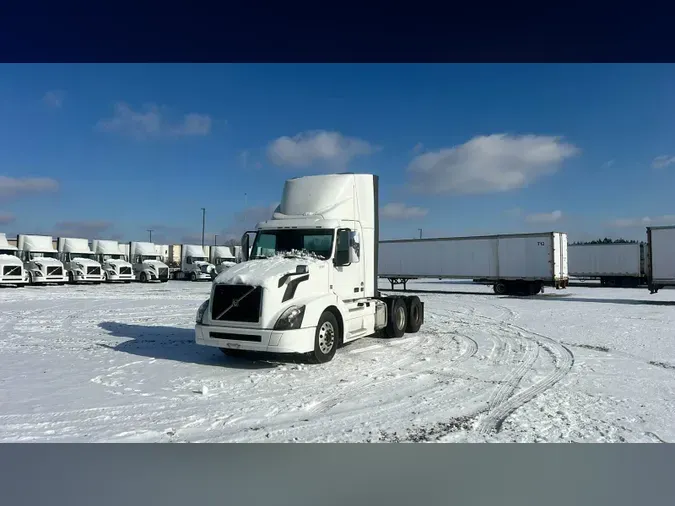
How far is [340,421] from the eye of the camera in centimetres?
571

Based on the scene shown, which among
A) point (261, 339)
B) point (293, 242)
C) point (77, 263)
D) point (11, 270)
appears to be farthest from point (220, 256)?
point (261, 339)

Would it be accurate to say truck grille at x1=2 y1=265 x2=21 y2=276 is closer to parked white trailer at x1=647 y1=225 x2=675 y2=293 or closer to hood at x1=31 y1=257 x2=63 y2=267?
hood at x1=31 y1=257 x2=63 y2=267

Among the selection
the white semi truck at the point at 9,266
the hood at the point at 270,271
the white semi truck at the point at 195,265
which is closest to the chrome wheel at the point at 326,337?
the hood at the point at 270,271

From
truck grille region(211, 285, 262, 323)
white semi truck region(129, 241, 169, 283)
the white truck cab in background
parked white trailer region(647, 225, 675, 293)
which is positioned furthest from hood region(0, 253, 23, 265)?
parked white trailer region(647, 225, 675, 293)

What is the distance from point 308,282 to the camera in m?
8.55

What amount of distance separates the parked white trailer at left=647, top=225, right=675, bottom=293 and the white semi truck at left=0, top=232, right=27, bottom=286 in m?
33.8

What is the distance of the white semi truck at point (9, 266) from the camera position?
28.6m

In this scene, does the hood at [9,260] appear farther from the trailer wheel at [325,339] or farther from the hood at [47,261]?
the trailer wheel at [325,339]

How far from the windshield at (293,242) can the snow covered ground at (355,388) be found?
2.09 metres

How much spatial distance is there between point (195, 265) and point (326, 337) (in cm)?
3557
